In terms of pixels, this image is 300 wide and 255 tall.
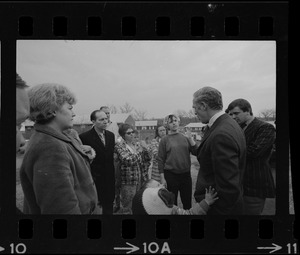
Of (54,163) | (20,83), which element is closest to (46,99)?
(20,83)

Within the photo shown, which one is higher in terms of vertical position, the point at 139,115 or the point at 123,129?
the point at 139,115

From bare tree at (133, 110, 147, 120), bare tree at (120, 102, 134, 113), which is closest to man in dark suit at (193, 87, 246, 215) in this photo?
bare tree at (133, 110, 147, 120)

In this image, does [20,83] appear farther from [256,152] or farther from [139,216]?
[256,152]

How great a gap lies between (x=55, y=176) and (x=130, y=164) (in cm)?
69

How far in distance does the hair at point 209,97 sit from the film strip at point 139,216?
1.55 feet

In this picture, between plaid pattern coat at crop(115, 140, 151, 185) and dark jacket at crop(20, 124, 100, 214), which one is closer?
dark jacket at crop(20, 124, 100, 214)

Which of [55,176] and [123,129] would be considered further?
[123,129]

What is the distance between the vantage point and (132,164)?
3248 millimetres

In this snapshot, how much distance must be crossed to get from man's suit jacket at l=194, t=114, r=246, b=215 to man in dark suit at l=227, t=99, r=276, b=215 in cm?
6

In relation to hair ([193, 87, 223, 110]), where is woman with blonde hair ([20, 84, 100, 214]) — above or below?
below

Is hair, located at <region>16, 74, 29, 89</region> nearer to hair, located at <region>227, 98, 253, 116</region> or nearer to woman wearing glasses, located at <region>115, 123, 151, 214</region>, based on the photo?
woman wearing glasses, located at <region>115, 123, 151, 214</region>

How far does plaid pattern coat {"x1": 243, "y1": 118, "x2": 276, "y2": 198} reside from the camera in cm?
321

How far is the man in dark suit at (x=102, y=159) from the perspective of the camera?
3229 millimetres

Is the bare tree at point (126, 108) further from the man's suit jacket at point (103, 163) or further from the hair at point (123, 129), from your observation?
the man's suit jacket at point (103, 163)
